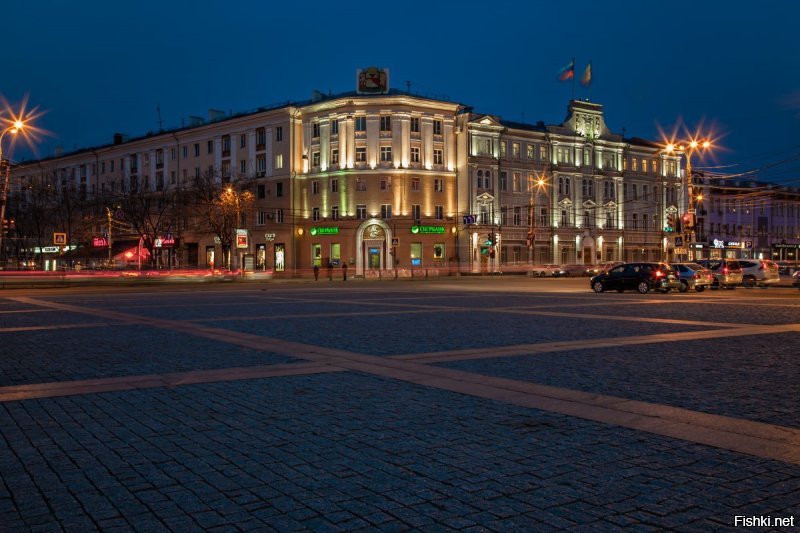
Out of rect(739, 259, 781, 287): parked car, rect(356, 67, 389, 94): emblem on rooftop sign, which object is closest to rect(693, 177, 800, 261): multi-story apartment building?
rect(356, 67, 389, 94): emblem on rooftop sign

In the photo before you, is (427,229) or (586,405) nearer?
(586,405)

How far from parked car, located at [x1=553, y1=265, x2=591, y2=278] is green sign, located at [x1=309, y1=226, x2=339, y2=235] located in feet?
74.3

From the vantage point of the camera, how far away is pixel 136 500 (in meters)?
4.77

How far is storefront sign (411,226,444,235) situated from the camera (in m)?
69.4

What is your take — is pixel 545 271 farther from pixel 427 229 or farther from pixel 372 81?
pixel 372 81

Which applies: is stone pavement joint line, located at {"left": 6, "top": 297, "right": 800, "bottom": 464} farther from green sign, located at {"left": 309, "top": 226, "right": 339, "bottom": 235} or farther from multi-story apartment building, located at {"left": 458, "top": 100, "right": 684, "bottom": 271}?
multi-story apartment building, located at {"left": 458, "top": 100, "right": 684, "bottom": 271}

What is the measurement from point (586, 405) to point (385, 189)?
204ft

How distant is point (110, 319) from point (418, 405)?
1393 centimetres

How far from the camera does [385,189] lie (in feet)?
227

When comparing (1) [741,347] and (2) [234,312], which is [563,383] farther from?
(2) [234,312]

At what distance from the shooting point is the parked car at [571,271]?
69.5 metres

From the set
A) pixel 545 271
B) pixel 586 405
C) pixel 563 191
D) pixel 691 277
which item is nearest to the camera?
pixel 586 405

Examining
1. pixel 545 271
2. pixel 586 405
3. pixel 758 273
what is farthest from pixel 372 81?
pixel 586 405

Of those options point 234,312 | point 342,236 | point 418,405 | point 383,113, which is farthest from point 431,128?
point 418,405
